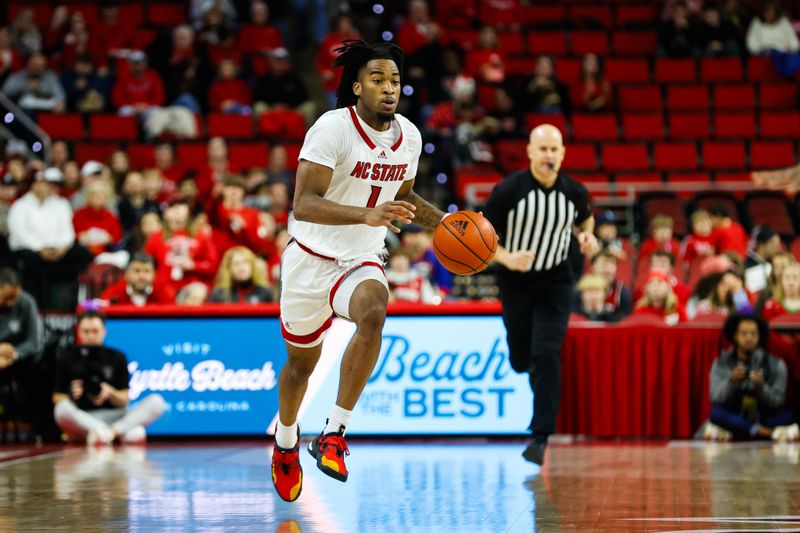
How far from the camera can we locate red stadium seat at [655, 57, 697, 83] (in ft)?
56.1

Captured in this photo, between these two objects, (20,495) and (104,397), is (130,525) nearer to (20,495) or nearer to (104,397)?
(20,495)

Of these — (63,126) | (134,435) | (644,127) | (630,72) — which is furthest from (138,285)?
(630,72)

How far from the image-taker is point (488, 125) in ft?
50.8

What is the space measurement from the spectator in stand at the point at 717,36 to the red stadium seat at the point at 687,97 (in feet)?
3.11

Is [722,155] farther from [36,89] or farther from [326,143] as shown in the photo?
[326,143]

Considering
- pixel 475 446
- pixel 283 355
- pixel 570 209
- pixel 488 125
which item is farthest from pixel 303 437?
pixel 488 125

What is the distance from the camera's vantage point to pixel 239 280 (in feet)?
36.2

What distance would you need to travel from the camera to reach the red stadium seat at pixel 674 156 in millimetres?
15695

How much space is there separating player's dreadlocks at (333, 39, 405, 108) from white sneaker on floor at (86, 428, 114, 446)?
4.34 m

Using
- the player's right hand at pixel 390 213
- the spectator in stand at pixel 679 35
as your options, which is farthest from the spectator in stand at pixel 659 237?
the player's right hand at pixel 390 213

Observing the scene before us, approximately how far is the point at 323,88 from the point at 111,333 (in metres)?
8.34

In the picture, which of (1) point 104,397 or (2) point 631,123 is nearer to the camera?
(1) point 104,397

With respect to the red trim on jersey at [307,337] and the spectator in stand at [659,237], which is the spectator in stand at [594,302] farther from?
the red trim on jersey at [307,337]

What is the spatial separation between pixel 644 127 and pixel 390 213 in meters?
11.7
